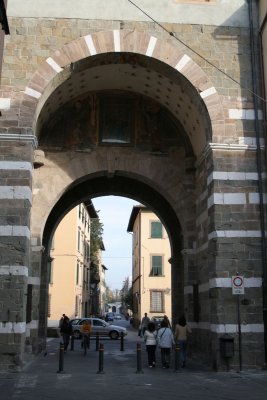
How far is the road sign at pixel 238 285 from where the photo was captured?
11289 mm

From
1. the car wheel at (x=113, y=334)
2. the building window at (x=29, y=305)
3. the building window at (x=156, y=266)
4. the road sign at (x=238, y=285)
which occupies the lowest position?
the car wheel at (x=113, y=334)

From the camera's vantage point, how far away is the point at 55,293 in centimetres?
3362

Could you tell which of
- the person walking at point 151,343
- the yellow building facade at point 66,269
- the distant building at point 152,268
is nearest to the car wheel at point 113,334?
→ the yellow building facade at point 66,269

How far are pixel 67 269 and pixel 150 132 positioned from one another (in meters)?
20.3

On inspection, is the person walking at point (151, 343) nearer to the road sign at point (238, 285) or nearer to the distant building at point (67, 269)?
the road sign at point (238, 285)

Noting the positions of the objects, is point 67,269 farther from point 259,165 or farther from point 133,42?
point 259,165

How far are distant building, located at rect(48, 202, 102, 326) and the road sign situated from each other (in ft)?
72.0

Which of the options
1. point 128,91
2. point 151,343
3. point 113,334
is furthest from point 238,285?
point 113,334

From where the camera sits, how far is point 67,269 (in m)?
34.3

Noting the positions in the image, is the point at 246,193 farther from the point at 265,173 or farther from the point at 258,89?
the point at 258,89

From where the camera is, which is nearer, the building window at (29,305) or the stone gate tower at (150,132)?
the stone gate tower at (150,132)

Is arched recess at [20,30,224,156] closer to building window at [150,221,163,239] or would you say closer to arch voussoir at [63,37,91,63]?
arch voussoir at [63,37,91,63]

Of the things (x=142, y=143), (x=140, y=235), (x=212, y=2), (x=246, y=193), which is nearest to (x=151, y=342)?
(x=246, y=193)

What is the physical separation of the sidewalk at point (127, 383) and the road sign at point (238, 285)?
1.79m
